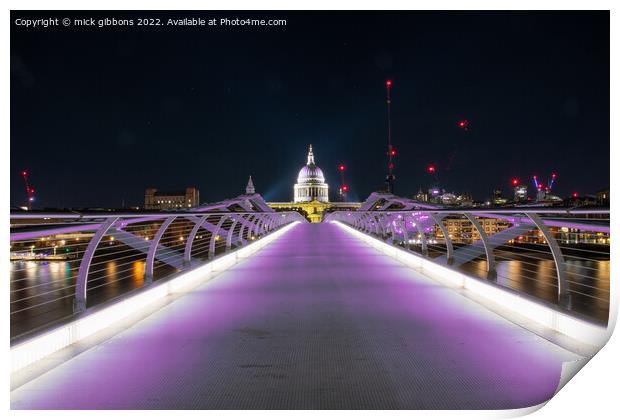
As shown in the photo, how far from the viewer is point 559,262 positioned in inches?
157

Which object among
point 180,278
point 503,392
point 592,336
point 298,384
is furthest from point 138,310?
point 592,336

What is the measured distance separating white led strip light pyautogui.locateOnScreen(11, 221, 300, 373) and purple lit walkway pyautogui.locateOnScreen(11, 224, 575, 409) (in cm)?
22

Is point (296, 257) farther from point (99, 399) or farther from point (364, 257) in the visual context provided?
point (99, 399)

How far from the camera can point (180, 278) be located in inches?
234

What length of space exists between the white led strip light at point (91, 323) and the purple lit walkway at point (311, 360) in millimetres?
221

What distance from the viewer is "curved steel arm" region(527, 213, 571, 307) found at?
385cm

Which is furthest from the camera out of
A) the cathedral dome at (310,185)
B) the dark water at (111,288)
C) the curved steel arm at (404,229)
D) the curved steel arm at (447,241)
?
the cathedral dome at (310,185)

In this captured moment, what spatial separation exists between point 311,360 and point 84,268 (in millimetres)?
1978

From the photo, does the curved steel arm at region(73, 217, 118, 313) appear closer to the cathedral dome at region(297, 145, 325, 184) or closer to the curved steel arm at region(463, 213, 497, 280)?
the curved steel arm at region(463, 213, 497, 280)

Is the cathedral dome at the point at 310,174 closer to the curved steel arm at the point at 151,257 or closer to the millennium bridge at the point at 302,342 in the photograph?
the curved steel arm at the point at 151,257

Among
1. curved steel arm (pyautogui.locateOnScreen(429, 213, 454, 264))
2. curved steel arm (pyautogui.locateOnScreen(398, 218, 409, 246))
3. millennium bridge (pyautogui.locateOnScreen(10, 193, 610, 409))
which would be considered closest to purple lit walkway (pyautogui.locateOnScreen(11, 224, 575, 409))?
millennium bridge (pyautogui.locateOnScreen(10, 193, 610, 409))

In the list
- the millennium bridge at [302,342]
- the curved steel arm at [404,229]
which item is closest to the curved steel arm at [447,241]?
the millennium bridge at [302,342]

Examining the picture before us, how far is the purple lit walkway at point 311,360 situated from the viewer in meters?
Result: 2.60

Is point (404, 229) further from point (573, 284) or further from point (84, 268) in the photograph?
point (573, 284)
